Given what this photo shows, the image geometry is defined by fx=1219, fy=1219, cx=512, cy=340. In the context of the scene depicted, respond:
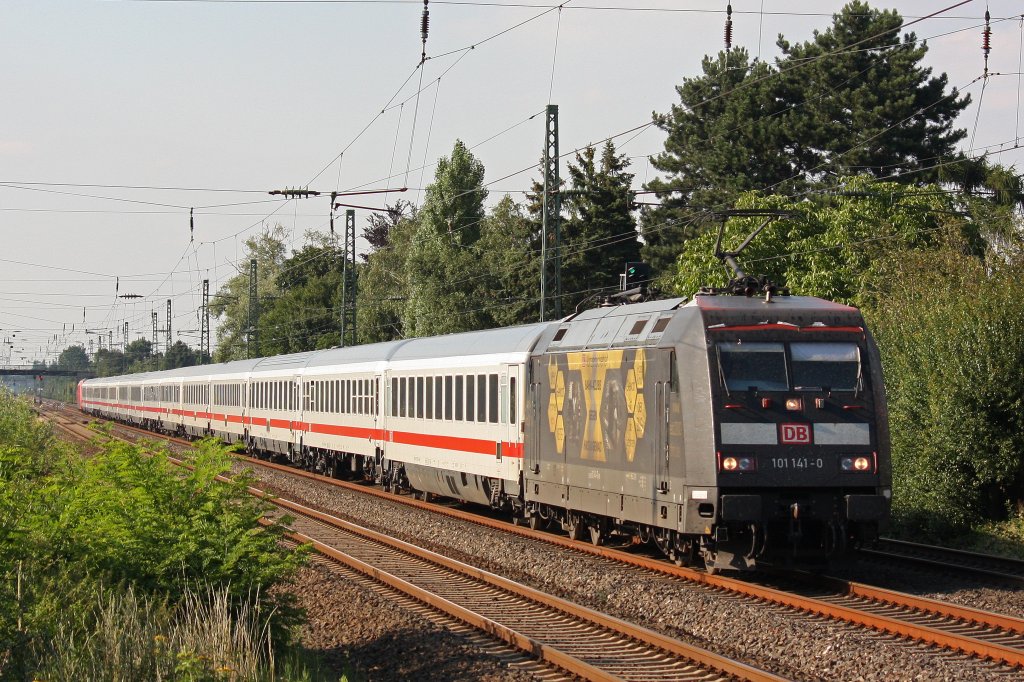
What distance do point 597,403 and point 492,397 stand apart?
4.72 m

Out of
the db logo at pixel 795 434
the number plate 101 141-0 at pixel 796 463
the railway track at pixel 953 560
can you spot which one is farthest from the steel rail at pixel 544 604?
the railway track at pixel 953 560

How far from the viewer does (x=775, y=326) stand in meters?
13.6

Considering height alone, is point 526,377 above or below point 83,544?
above

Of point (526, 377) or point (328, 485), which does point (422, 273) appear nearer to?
point (328, 485)

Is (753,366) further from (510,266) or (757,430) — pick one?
(510,266)

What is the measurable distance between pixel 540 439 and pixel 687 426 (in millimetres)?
5100

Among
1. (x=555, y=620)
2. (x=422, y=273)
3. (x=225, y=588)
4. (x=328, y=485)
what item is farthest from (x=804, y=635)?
(x=422, y=273)

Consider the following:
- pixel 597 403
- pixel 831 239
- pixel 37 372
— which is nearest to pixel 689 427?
pixel 597 403

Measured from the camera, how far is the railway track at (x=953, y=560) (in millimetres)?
13828

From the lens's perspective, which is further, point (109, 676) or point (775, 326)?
point (775, 326)

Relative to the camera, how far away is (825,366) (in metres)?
13.6

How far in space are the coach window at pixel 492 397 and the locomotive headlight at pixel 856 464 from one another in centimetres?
798

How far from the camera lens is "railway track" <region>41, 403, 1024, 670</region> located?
33.7 ft

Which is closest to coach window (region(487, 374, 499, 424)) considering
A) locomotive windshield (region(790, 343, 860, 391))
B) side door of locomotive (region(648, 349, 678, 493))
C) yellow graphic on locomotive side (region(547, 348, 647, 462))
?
yellow graphic on locomotive side (region(547, 348, 647, 462))
